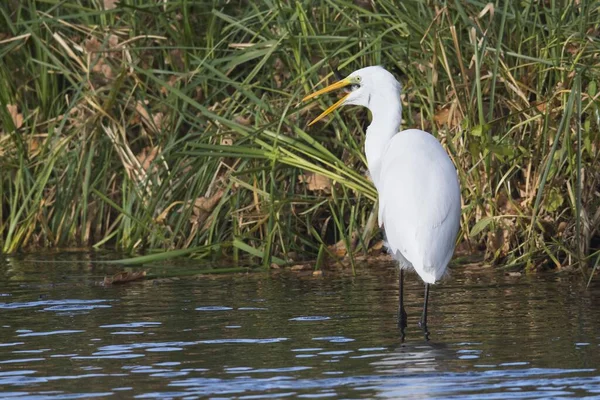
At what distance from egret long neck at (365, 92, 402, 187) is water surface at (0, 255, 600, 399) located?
77 centimetres

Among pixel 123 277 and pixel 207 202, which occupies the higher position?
pixel 207 202

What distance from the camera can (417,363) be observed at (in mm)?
5141

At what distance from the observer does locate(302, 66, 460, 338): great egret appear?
617cm

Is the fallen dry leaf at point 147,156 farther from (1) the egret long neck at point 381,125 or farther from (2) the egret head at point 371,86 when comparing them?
(1) the egret long neck at point 381,125

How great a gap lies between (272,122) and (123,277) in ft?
4.38

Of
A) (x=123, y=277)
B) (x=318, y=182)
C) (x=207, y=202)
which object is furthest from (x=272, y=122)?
(x=123, y=277)

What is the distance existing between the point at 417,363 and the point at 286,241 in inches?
133

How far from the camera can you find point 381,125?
23.2 ft

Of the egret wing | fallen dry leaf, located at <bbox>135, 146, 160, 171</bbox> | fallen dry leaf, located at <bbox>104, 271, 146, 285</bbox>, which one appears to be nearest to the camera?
the egret wing

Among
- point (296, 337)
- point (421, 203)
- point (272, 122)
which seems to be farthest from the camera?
point (272, 122)

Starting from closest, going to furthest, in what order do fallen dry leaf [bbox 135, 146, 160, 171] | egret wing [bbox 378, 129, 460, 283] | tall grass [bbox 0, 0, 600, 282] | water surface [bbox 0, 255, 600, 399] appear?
water surface [bbox 0, 255, 600, 399]
egret wing [bbox 378, 129, 460, 283]
tall grass [bbox 0, 0, 600, 282]
fallen dry leaf [bbox 135, 146, 160, 171]

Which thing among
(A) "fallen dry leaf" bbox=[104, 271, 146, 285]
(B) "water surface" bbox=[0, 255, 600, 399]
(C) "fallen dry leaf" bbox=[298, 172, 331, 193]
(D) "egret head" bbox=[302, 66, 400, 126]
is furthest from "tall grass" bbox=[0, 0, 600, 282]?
(D) "egret head" bbox=[302, 66, 400, 126]

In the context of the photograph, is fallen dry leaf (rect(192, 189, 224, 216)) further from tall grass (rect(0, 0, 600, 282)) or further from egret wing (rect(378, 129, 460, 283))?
egret wing (rect(378, 129, 460, 283))

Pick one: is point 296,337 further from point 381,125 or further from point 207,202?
point 207,202
